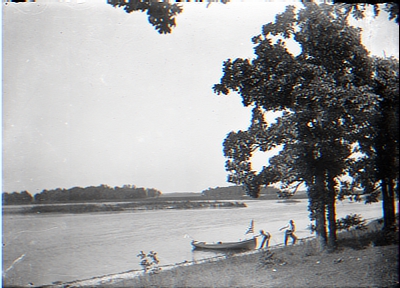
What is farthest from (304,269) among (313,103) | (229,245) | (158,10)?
(158,10)

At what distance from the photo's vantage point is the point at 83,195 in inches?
131

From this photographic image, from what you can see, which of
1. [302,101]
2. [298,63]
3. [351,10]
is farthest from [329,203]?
[351,10]

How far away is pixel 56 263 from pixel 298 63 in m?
2.98

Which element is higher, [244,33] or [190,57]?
[244,33]

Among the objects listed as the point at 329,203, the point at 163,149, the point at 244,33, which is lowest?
the point at 329,203

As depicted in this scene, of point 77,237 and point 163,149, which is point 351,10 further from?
point 77,237

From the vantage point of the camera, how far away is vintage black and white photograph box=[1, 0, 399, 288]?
3.06 m

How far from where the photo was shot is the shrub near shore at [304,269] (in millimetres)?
2859

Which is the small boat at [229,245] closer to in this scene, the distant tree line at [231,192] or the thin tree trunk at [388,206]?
the distant tree line at [231,192]

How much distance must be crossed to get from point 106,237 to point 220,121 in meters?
1.64

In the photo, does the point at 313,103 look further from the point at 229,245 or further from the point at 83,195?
the point at 83,195

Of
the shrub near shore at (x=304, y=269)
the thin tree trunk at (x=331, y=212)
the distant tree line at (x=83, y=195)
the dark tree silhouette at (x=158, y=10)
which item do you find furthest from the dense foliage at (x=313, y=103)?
the distant tree line at (x=83, y=195)

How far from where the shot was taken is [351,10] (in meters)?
3.21

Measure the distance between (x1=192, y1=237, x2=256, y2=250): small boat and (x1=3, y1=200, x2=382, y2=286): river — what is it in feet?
0.20
